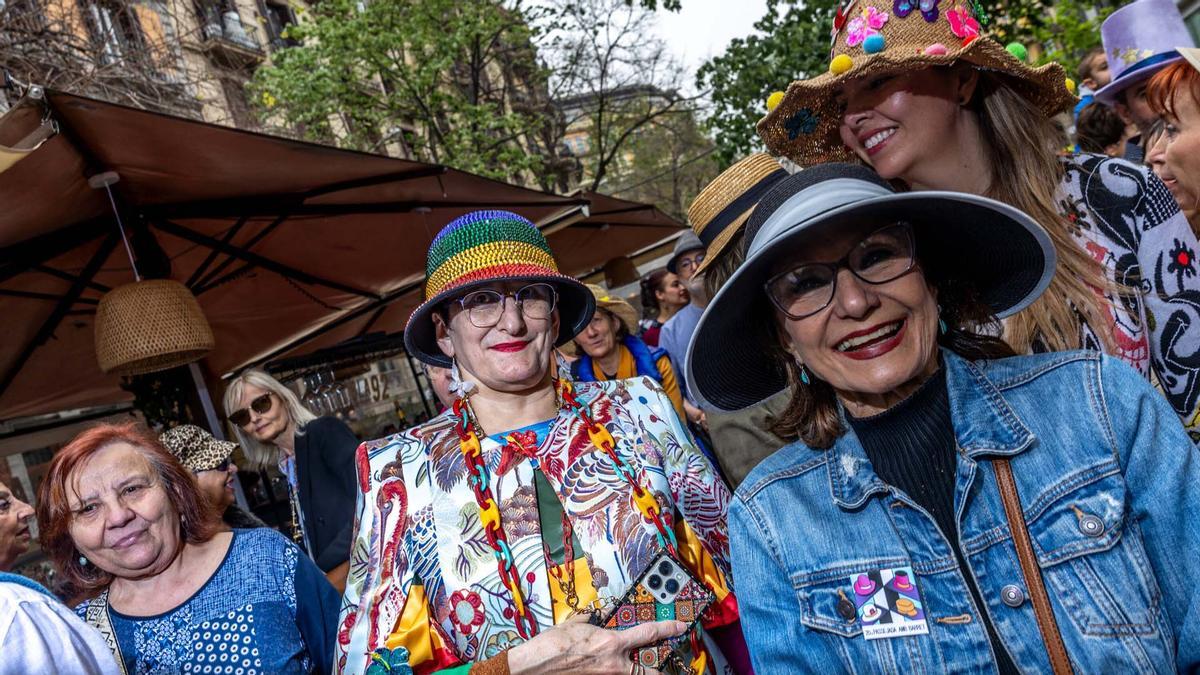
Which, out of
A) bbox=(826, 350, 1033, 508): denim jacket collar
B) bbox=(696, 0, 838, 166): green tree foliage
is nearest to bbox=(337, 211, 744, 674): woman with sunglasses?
bbox=(826, 350, 1033, 508): denim jacket collar

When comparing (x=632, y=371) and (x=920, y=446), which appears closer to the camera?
(x=920, y=446)

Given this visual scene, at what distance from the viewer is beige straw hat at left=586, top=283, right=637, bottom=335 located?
16.8 ft

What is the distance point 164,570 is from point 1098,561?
2.73 metres

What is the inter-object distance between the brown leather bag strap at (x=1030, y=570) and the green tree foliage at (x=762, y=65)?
20.2ft

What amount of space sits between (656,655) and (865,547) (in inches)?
26.7

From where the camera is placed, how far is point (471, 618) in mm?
2025

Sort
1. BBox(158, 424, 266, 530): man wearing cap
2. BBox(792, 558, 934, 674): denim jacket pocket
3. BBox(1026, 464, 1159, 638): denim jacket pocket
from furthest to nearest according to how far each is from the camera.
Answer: BBox(158, 424, 266, 530): man wearing cap, BBox(792, 558, 934, 674): denim jacket pocket, BBox(1026, 464, 1159, 638): denim jacket pocket

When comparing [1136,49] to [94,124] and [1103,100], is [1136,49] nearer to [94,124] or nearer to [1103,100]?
[1103,100]

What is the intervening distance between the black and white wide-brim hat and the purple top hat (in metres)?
1.25

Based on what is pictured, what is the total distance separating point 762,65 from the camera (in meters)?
7.98

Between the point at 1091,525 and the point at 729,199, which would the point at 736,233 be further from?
the point at 1091,525

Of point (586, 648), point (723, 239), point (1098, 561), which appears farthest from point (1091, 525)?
point (723, 239)

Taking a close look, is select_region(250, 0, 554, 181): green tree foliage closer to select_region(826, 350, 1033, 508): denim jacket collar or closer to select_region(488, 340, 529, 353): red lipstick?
select_region(488, 340, 529, 353): red lipstick

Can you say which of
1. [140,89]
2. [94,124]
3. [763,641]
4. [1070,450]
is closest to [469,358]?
→ [763,641]
